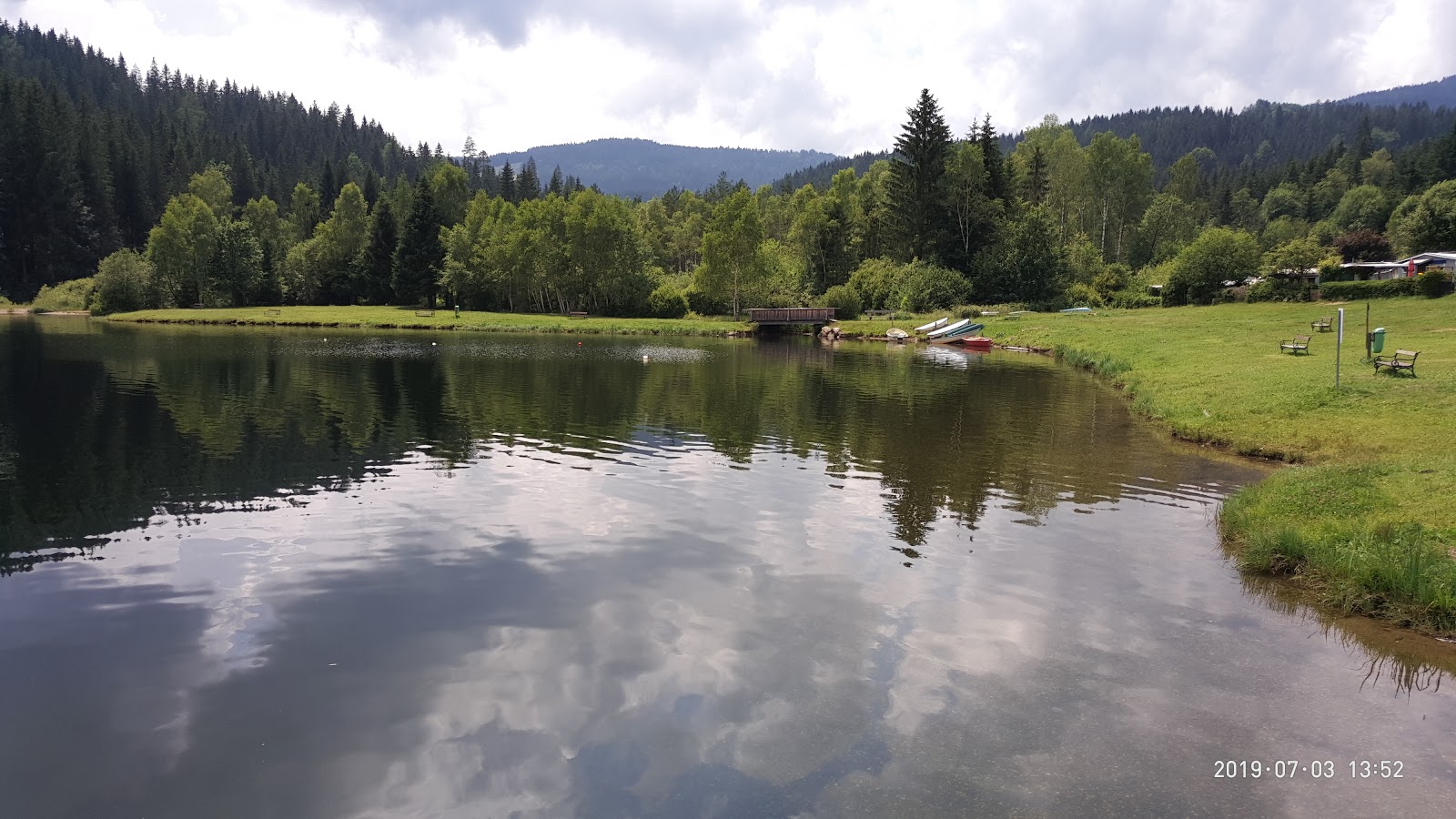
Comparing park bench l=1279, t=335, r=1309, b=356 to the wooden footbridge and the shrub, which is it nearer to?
the shrub

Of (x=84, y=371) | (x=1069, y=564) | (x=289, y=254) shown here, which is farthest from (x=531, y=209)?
(x=1069, y=564)

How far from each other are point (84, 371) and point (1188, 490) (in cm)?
5353

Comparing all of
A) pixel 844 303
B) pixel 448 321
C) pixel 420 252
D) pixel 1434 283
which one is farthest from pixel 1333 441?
pixel 420 252

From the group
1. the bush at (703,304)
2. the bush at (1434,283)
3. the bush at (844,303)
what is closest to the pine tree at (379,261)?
the bush at (703,304)

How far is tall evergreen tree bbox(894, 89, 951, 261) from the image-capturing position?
102062mm

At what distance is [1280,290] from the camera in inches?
3009

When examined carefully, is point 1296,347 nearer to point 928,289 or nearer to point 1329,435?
point 1329,435

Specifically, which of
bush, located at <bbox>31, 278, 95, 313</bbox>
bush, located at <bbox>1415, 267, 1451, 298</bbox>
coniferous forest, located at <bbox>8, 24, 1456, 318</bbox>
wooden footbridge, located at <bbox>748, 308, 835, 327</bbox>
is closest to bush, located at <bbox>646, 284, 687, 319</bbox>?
coniferous forest, located at <bbox>8, 24, 1456, 318</bbox>

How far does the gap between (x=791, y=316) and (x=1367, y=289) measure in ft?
178

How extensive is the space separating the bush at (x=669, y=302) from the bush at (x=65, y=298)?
8565 cm

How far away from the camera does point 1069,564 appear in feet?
52.7

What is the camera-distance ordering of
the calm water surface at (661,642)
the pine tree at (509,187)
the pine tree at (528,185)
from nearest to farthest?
the calm water surface at (661,642), the pine tree at (509,187), the pine tree at (528,185)

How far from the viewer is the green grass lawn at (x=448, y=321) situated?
319 feet

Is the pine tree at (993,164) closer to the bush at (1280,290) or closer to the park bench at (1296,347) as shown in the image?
the bush at (1280,290)
